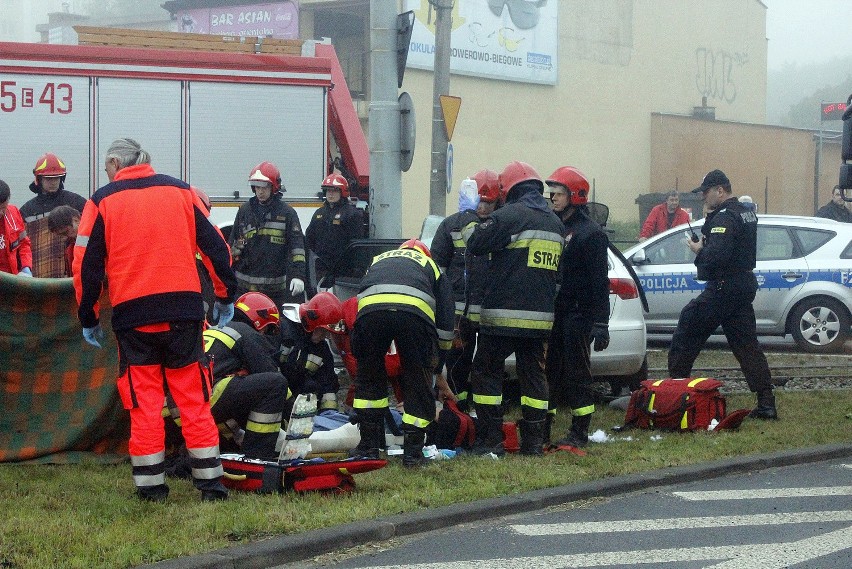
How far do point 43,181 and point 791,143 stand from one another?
32.4 meters

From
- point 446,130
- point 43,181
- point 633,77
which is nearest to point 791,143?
point 633,77

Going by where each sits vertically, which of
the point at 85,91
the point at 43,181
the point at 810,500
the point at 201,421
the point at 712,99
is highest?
the point at 712,99

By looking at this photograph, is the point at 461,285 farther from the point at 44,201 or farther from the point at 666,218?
the point at 666,218

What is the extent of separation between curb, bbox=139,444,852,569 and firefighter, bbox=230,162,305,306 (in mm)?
4109

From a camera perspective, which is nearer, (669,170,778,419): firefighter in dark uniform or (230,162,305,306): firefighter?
(669,170,778,419): firefighter in dark uniform

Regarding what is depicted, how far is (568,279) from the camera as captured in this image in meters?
7.92

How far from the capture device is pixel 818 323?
13.8 m

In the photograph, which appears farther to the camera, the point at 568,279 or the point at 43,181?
the point at 43,181

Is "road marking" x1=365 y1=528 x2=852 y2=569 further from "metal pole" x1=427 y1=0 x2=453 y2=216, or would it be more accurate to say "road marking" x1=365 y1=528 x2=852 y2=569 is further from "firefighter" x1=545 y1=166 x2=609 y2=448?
"metal pole" x1=427 y1=0 x2=453 y2=216

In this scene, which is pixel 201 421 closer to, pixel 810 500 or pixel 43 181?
pixel 810 500

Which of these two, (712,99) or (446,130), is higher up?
(712,99)

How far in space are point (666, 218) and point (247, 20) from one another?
27.1 metres

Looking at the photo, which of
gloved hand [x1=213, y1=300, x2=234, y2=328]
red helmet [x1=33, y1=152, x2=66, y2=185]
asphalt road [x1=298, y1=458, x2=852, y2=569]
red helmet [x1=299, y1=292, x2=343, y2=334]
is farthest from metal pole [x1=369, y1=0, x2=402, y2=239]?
asphalt road [x1=298, y1=458, x2=852, y2=569]

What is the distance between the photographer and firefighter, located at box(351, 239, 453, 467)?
22.9 ft
